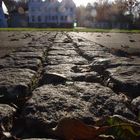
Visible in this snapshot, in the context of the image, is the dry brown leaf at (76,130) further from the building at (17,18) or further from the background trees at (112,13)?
the building at (17,18)

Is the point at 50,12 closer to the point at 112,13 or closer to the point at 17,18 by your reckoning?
the point at 17,18

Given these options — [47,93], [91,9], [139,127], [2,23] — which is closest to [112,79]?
[47,93]

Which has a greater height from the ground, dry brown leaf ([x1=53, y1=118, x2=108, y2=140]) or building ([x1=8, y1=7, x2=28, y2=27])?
dry brown leaf ([x1=53, y1=118, x2=108, y2=140])

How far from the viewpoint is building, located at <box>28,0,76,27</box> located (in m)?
71.3

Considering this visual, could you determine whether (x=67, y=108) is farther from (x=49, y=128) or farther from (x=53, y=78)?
(x=53, y=78)

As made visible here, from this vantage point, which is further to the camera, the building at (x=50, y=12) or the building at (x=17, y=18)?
the building at (x=17, y=18)

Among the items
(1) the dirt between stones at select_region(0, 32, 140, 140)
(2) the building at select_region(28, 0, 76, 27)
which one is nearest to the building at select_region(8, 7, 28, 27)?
(2) the building at select_region(28, 0, 76, 27)

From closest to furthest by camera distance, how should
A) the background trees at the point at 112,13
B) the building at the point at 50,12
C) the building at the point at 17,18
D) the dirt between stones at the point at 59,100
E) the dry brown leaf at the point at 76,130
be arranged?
1. the dry brown leaf at the point at 76,130
2. the dirt between stones at the point at 59,100
3. the background trees at the point at 112,13
4. the building at the point at 50,12
5. the building at the point at 17,18

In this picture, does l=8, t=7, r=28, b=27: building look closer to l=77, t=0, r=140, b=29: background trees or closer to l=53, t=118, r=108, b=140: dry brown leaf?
l=77, t=0, r=140, b=29: background trees

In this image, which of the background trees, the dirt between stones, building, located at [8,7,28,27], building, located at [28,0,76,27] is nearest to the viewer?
the dirt between stones

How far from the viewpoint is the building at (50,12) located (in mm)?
71312

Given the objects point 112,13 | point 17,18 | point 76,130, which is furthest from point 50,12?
point 76,130

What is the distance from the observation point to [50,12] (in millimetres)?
72375

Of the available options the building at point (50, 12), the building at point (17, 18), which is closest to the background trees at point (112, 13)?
the building at point (50, 12)
